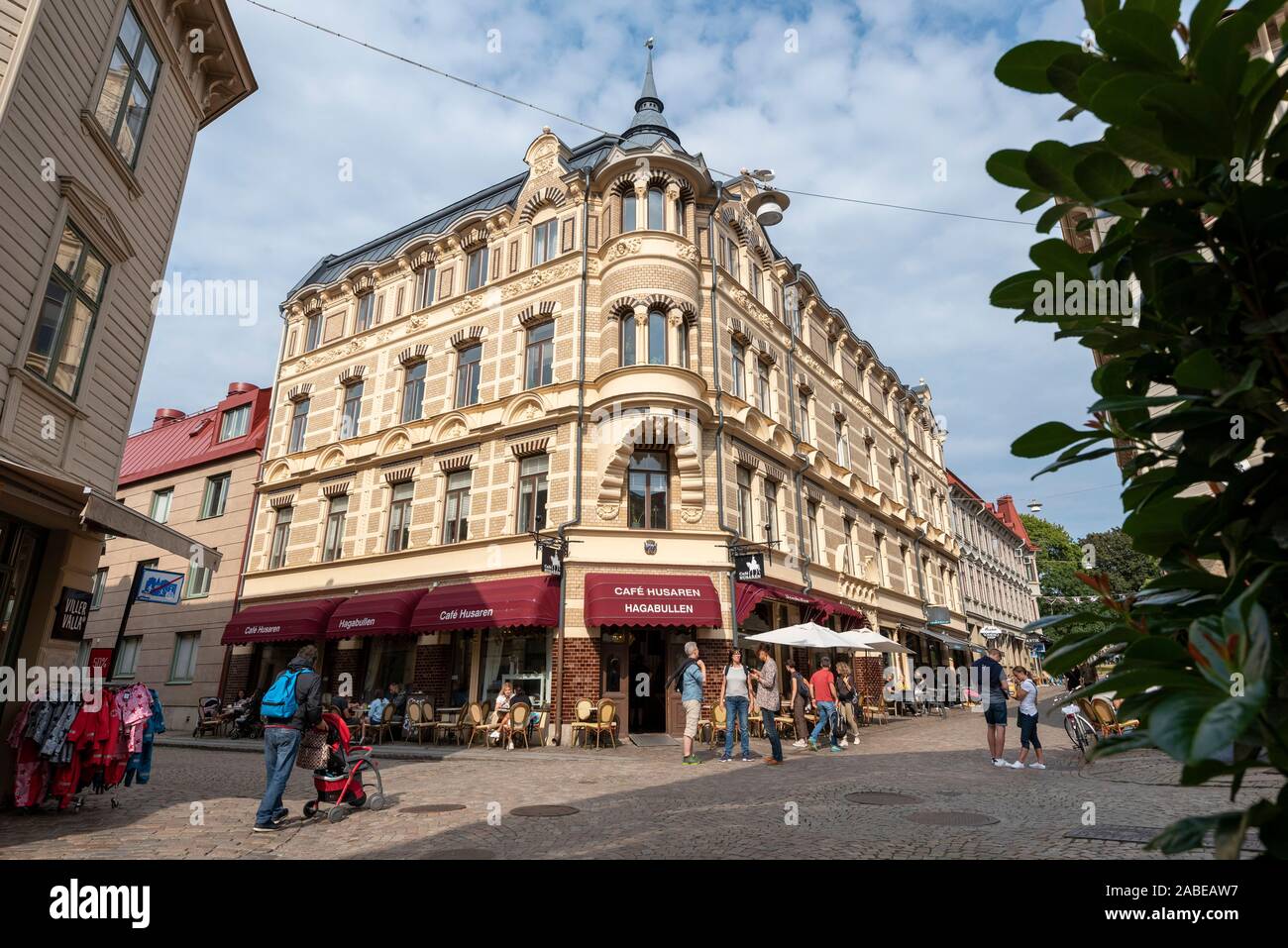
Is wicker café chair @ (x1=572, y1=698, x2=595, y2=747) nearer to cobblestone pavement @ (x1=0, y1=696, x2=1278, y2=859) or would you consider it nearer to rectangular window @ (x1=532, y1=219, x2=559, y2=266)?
cobblestone pavement @ (x1=0, y1=696, x2=1278, y2=859)

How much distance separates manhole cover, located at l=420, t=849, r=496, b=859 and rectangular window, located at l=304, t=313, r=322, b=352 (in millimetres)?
23184

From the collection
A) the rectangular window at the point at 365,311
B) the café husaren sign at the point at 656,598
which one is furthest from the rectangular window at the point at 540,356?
the rectangular window at the point at 365,311

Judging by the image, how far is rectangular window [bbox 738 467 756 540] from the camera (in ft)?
61.0

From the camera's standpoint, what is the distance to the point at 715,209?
20.3m

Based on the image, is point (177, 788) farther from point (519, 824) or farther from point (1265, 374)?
point (1265, 374)

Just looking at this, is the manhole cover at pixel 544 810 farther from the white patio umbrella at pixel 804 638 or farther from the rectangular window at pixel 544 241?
the rectangular window at pixel 544 241

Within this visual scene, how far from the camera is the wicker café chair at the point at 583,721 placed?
14930 mm

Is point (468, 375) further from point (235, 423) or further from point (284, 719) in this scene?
point (284, 719)

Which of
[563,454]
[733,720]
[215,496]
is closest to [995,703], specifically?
[733,720]

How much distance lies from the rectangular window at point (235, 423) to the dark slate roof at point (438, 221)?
4.75 metres

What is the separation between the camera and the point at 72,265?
358 inches

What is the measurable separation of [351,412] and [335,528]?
3928mm

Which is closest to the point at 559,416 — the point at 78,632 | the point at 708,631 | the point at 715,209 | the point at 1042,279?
the point at 708,631

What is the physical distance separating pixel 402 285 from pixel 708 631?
1544 cm
